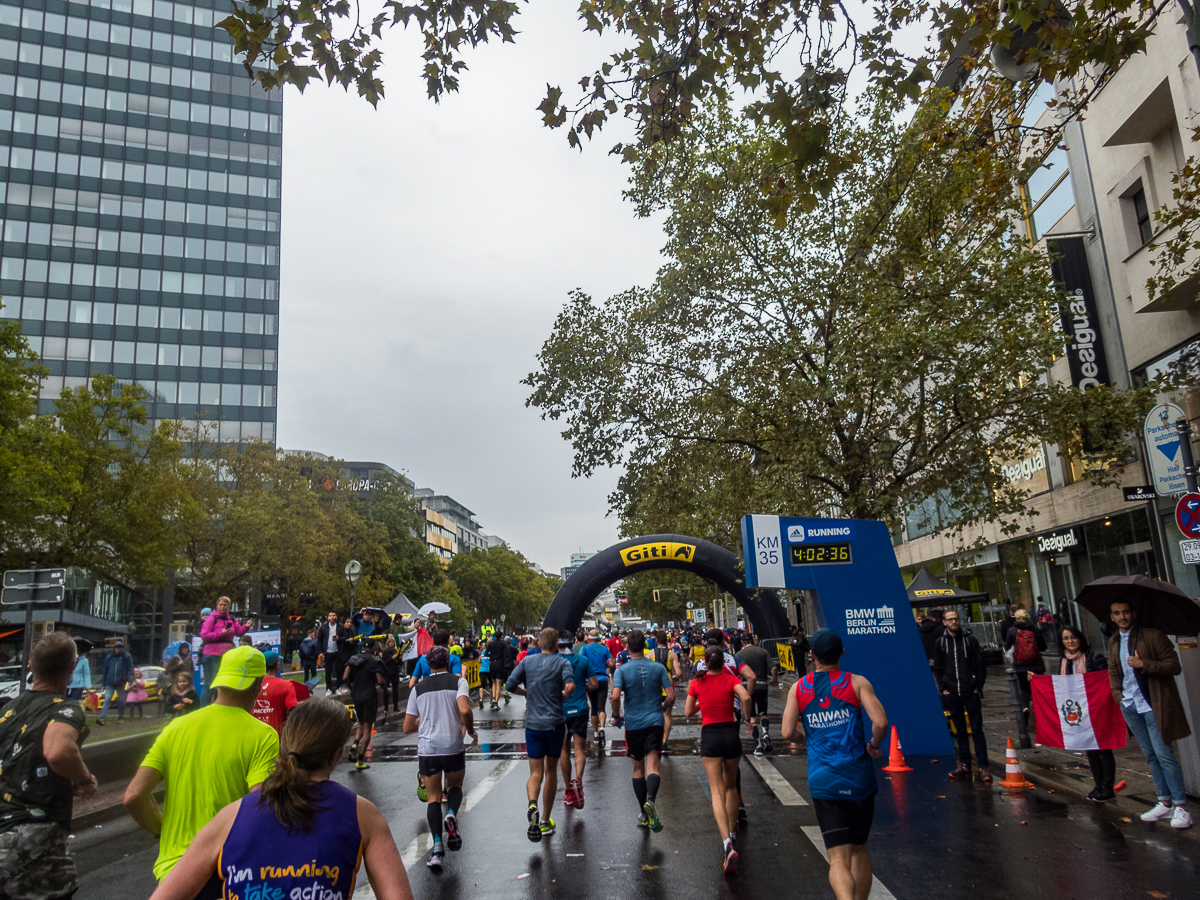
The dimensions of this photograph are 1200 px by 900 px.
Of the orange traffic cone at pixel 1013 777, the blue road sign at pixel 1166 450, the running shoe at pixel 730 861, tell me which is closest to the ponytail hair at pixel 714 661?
the running shoe at pixel 730 861

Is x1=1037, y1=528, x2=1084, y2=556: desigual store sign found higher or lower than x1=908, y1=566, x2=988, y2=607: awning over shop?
higher

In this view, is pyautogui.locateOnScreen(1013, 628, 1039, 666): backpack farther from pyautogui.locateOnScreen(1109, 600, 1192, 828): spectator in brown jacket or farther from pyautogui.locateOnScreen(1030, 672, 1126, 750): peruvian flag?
pyautogui.locateOnScreen(1109, 600, 1192, 828): spectator in brown jacket

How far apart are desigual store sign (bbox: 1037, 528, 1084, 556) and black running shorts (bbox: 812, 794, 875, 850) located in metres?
19.4

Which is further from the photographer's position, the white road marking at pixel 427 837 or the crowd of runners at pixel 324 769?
the white road marking at pixel 427 837

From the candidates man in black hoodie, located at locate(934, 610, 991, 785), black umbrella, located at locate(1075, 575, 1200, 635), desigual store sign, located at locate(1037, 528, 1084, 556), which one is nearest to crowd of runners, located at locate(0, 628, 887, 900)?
man in black hoodie, located at locate(934, 610, 991, 785)

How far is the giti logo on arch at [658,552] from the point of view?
1966 cm

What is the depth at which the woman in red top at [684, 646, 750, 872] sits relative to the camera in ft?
22.8

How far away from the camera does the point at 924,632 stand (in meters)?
12.4

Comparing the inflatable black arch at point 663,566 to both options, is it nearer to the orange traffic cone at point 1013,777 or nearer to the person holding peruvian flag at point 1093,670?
the person holding peruvian flag at point 1093,670

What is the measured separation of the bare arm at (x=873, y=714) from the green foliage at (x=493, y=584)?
83.5 metres

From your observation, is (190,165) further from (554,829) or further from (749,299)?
(554,829)

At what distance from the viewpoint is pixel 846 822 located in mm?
4980

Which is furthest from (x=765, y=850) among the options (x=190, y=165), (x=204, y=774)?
(x=190, y=165)

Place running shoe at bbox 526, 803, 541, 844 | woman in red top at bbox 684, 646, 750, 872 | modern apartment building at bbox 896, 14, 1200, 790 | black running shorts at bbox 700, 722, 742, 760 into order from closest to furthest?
woman in red top at bbox 684, 646, 750, 872
black running shorts at bbox 700, 722, 742, 760
running shoe at bbox 526, 803, 541, 844
modern apartment building at bbox 896, 14, 1200, 790
